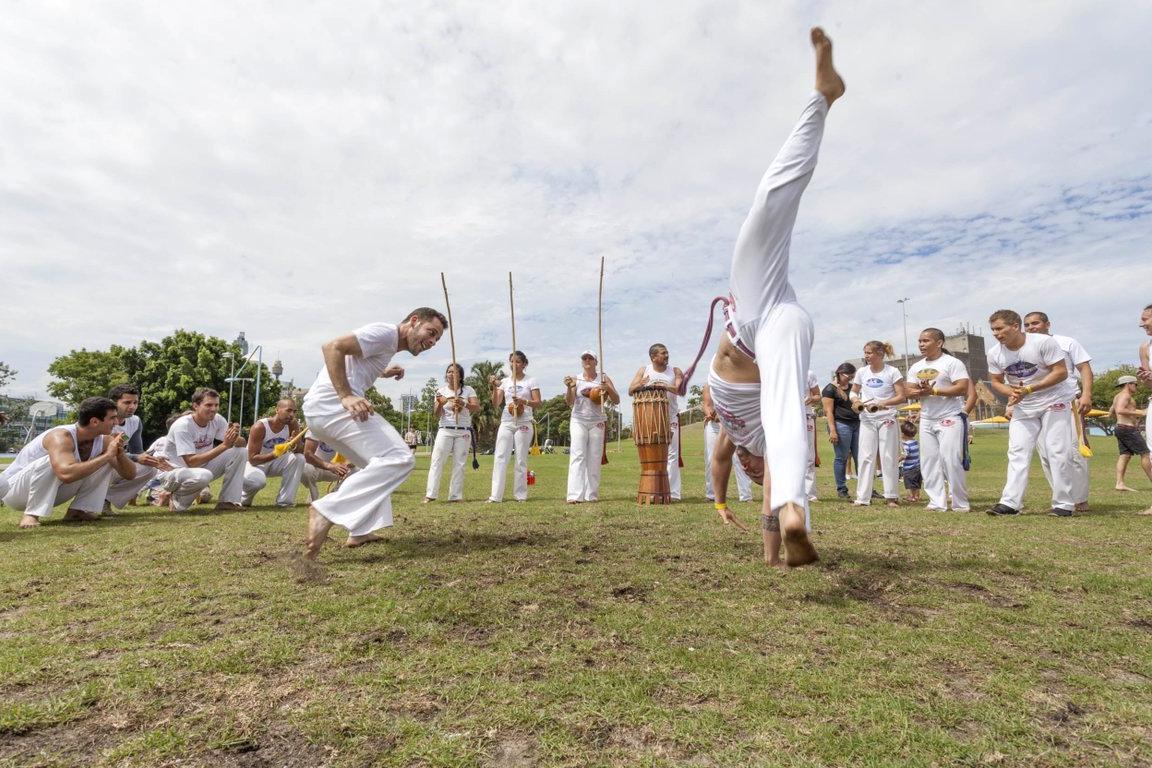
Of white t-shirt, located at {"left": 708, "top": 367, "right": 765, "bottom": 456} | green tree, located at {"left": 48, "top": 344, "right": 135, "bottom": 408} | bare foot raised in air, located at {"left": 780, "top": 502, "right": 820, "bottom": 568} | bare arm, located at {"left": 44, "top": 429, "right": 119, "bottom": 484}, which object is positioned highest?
green tree, located at {"left": 48, "top": 344, "right": 135, "bottom": 408}

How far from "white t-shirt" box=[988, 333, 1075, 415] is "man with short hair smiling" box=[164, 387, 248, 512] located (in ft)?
31.1

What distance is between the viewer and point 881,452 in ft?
28.3

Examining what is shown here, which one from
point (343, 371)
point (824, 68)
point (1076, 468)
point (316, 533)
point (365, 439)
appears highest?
point (824, 68)

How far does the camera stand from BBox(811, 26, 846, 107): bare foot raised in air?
11.6 ft

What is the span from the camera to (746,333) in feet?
12.7

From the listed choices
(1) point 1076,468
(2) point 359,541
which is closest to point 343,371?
(2) point 359,541

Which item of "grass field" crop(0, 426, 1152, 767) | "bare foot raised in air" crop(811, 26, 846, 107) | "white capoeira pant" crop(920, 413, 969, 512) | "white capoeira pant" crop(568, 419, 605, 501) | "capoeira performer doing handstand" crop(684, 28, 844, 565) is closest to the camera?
"grass field" crop(0, 426, 1152, 767)

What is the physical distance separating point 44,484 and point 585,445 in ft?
21.2

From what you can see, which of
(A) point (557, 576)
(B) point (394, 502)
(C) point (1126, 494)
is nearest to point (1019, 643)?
(A) point (557, 576)

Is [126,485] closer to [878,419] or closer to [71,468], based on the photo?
[71,468]

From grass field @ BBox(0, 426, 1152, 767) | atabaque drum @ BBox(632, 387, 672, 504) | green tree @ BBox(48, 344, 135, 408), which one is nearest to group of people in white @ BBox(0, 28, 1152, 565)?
atabaque drum @ BBox(632, 387, 672, 504)

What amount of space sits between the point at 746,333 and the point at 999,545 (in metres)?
2.81

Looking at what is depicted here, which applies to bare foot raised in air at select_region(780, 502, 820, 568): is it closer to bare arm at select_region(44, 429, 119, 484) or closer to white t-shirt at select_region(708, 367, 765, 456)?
white t-shirt at select_region(708, 367, 765, 456)

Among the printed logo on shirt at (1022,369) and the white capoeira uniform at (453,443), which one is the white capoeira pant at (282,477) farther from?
the printed logo on shirt at (1022,369)
